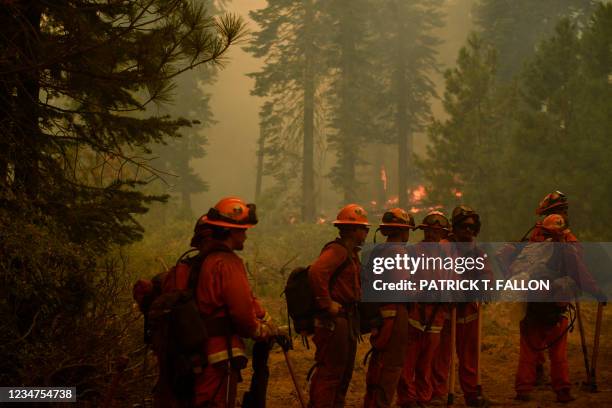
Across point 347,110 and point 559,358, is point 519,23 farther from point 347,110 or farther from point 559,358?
point 559,358

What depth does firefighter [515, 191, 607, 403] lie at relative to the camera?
7031 mm

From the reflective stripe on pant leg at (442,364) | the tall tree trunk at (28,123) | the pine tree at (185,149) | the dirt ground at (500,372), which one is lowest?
the dirt ground at (500,372)

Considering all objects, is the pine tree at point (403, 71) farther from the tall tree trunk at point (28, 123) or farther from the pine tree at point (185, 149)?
the tall tree trunk at point (28, 123)

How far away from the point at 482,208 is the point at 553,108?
15.3ft

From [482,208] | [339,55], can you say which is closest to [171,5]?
[482,208]

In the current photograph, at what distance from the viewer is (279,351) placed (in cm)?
1093

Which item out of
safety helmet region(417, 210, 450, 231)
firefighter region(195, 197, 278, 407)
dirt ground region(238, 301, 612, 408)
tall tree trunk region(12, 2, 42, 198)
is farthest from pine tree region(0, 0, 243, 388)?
safety helmet region(417, 210, 450, 231)

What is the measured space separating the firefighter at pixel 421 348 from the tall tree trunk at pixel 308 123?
21850 millimetres

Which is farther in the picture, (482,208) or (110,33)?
(482,208)

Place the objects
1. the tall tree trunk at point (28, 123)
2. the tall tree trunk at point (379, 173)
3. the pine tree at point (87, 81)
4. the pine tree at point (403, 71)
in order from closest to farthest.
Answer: the pine tree at point (87, 81)
the tall tree trunk at point (28, 123)
the pine tree at point (403, 71)
the tall tree trunk at point (379, 173)

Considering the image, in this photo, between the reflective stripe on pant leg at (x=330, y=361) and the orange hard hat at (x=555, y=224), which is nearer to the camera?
the reflective stripe on pant leg at (x=330, y=361)

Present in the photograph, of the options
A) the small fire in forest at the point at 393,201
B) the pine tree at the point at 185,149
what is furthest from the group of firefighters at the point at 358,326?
the small fire in forest at the point at 393,201

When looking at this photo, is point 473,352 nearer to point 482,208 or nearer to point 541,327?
point 541,327

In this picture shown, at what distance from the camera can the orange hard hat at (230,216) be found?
4664 mm
